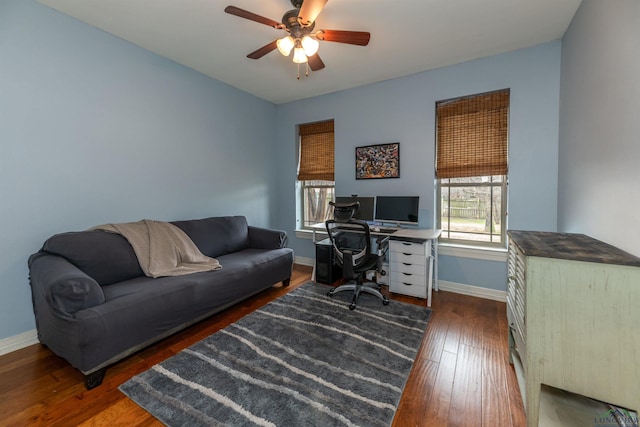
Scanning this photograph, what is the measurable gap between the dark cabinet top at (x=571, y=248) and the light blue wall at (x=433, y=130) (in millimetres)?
1177

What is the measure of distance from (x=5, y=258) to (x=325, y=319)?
2593mm

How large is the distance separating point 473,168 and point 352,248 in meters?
1.70

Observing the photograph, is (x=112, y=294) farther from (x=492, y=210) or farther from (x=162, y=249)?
(x=492, y=210)

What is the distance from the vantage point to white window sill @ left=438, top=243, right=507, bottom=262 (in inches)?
111

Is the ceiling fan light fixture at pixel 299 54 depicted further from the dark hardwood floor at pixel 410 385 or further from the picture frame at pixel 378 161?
the dark hardwood floor at pixel 410 385

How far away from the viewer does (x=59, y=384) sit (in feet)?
5.31

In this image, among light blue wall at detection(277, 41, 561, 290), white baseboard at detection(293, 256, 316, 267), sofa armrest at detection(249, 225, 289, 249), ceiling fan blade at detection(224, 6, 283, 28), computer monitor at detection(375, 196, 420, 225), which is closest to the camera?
ceiling fan blade at detection(224, 6, 283, 28)

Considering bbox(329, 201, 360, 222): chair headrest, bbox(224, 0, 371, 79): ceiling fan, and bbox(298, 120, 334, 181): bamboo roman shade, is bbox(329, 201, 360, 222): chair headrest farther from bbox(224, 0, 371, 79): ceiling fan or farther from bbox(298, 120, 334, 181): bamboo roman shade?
bbox(224, 0, 371, 79): ceiling fan

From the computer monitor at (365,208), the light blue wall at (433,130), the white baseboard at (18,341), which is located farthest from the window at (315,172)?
the white baseboard at (18,341)

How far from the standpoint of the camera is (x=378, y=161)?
3.51 metres

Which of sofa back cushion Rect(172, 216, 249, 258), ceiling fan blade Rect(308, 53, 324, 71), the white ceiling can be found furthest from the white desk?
the white ceiling

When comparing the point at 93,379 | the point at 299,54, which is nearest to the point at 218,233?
the point at 93,379

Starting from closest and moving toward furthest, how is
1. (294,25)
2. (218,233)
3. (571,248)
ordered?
(571,248) < (294,25) < (218,233)

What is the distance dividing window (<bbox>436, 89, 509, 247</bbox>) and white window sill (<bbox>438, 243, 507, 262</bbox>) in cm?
14
